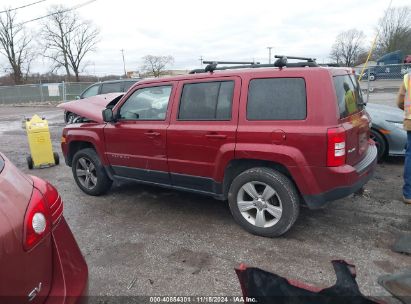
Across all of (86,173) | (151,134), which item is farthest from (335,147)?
(86,173)

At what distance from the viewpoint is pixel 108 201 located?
17.0 ft

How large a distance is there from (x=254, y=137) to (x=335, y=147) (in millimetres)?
794

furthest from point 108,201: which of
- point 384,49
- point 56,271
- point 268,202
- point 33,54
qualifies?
point 384,49

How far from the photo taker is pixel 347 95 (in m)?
3.72

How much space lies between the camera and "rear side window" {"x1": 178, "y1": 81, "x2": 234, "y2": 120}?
387cm

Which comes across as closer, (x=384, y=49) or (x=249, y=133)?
(x=249, y=133)

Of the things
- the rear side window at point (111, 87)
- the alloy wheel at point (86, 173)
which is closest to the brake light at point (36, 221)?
the alloy wheel at point (86, 173)

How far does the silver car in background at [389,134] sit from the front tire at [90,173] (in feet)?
14.7

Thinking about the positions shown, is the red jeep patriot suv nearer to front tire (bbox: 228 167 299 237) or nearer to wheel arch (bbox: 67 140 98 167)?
front tire (bbox: 228 167 299 237)

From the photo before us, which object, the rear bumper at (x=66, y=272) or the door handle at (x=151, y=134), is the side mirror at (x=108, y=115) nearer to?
the door handle at (x=151, y=134)

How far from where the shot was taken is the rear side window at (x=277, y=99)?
135 inches

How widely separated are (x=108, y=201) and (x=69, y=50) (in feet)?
177

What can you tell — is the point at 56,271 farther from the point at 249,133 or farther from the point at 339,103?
the point at 339,103

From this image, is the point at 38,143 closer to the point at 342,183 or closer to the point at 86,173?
the point at 86,173
